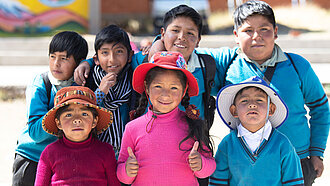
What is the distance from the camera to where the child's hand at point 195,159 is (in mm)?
2297

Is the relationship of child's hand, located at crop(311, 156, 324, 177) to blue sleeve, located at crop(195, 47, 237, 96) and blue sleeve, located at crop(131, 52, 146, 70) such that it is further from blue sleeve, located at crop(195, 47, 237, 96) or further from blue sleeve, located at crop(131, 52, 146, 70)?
blue sleeve, located at crop(131, 52, 146, 70)

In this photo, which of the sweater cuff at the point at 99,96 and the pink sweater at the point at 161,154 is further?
the sweater cuff at the point at 99,96

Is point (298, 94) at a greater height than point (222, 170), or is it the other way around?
point (298, 94)

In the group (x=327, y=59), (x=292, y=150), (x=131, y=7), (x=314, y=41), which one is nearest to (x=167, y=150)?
(x=292, y=150)

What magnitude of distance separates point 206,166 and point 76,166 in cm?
79

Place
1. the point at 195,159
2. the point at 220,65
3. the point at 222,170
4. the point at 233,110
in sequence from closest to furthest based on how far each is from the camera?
1. the point at 195,159
2. the point at 222,170
3. the point at 233,110
4. the point at 220,65

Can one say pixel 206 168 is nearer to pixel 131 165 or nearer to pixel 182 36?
pixel 131 165

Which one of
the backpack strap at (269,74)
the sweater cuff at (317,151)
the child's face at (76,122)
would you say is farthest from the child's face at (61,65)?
the sweater cuff at (317,151)

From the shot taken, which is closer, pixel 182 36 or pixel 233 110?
pixel 233 110

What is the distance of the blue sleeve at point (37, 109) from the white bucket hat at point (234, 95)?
1.20 m

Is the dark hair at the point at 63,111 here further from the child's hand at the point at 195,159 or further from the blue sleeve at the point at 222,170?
the blue sleeve at the point at 222,170

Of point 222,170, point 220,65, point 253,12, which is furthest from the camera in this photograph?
point 220,65

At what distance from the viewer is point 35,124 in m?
2.73

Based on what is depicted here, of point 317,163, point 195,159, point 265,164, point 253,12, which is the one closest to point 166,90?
point 195,159
